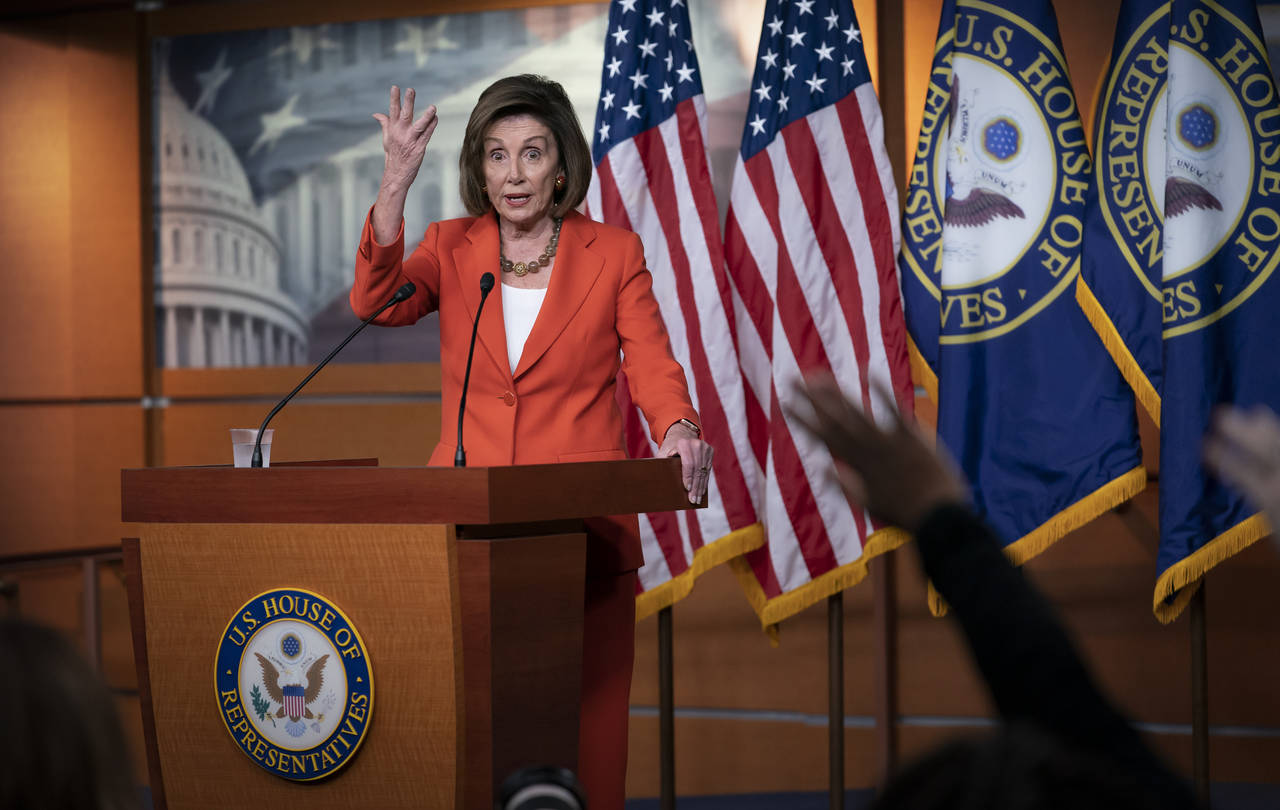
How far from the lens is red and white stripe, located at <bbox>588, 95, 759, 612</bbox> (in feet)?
11.3

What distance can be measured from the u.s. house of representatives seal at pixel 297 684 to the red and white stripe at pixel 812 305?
1.85 m

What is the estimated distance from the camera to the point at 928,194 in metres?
3.41

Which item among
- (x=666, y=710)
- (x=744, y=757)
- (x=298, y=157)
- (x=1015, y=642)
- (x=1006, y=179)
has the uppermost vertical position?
(x=298, y=157)

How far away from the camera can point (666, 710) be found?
3.46 meters

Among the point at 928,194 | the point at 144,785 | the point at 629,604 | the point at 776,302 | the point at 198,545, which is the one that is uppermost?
the point at 928,194

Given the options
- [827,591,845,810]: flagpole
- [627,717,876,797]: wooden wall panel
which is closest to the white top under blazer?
[827,591,845,810]: flagpole

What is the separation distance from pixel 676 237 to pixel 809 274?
39cm

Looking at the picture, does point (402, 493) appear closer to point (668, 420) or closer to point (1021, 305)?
point (668, 420)

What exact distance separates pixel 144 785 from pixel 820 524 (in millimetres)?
2667

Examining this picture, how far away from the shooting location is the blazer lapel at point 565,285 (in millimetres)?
2197

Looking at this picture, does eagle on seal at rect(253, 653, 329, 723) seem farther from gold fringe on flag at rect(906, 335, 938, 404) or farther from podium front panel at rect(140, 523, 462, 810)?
gold fringe on flag at rect(906, 335, 938, 404)

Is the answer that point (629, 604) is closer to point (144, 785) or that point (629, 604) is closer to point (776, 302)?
point (776, 302)

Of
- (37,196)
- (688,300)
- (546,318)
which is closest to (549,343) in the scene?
(546,318)

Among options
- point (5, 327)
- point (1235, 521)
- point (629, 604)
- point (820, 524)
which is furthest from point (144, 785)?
point (1235, 521)
